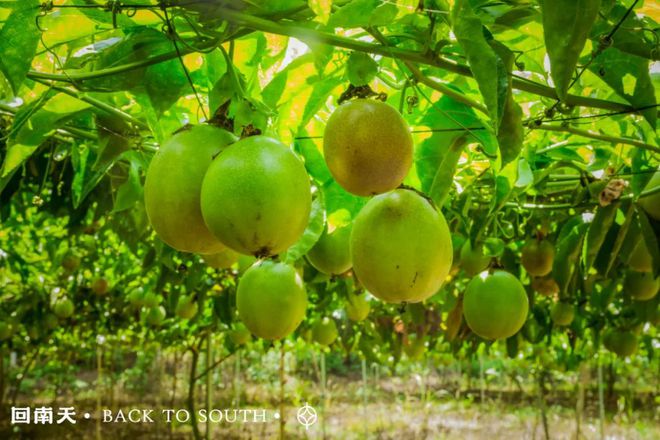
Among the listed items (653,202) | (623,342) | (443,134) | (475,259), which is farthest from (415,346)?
(443,134)

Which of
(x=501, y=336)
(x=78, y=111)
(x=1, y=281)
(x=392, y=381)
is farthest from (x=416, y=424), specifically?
(x=78, y=111)

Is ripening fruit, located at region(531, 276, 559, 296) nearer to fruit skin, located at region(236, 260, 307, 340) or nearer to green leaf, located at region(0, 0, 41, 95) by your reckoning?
fruit skin, located at region(236, 260, 307, 340)

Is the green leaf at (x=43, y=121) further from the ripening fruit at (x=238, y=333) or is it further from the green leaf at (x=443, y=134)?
the ripening fruit at (x=238, y=333)

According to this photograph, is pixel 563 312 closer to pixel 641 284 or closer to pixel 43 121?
pixel 641 284

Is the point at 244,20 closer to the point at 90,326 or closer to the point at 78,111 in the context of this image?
the point at 78,111

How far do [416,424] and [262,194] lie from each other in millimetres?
13219

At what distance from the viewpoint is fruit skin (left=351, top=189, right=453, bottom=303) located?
119 cm

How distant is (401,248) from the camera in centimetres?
119

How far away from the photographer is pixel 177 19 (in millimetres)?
1319

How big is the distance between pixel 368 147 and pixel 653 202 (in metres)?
1.21

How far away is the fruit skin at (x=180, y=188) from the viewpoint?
1.00m

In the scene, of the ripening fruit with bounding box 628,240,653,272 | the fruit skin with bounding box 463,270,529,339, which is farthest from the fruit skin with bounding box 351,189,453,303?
the ripening fruit with bounding box 628,240,653,272

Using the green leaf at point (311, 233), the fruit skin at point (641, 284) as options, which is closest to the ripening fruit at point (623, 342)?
the fruit skin at point (641, 284)

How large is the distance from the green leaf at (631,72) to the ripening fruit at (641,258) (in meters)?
1.04
